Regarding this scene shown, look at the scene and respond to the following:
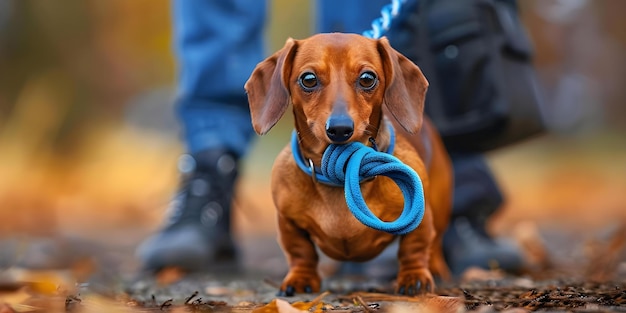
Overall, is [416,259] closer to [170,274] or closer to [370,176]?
[370,176]

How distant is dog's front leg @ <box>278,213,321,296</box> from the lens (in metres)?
1.91

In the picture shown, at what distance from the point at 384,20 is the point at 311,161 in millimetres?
535

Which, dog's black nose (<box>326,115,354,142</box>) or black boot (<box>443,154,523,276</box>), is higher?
black boot (<box>443,154,523,276</box>)

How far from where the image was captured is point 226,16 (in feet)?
9.35

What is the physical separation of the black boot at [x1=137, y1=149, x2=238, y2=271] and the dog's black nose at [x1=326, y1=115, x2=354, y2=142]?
1.20 meters

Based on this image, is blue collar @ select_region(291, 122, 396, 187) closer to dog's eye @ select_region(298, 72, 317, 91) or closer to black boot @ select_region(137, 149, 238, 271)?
dog's eye @ select_region(298, 72, 317, 91)

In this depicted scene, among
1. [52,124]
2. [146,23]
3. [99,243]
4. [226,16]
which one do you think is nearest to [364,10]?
[226,16]

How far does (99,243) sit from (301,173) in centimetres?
294

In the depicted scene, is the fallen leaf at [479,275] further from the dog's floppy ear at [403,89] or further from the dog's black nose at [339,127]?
the dog's black nose at [339,127]

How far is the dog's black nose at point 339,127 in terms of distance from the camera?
1572 mm

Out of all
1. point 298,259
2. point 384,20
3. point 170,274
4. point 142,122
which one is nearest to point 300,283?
point 298,259

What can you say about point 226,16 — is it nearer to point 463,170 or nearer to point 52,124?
point 463,170

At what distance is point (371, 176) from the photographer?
1673mm

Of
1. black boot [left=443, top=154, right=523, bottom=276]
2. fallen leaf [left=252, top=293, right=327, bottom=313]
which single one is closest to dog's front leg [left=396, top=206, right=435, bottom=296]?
fallen leaf [left=252, top=293, right=327, bottom=313]
